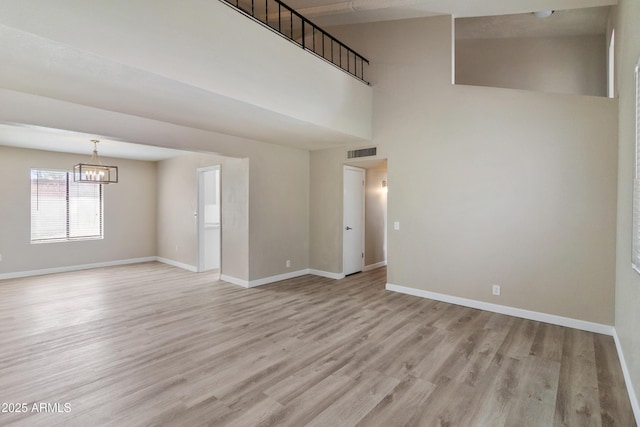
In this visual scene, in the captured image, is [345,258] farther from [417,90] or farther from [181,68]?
[181,68]

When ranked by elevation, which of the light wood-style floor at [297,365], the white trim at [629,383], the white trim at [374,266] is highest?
the white trim at [374,266]

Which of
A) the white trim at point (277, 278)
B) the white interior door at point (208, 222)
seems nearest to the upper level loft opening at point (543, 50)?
the white trim at point (277, 278)

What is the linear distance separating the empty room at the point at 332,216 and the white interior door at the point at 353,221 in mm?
59

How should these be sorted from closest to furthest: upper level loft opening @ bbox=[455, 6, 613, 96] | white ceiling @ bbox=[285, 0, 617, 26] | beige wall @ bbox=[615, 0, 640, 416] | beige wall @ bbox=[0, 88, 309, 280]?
1. beige wall @ bbox=[615, 0, 640, 416]
2. beige wall @ bbox=[0, 88, 309, 280]
3. white ceiling @ bbox=[285, 0, 617, 26]
4. upper level loft opening @ bbox=[455, 6, 613, 96]

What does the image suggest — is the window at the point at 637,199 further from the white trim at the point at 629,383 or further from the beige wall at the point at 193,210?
the beige wall at the point at 193,210

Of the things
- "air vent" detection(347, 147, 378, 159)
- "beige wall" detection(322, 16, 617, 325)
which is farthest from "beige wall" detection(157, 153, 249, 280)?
"beige wall" detection(322, 16, 617, 325)

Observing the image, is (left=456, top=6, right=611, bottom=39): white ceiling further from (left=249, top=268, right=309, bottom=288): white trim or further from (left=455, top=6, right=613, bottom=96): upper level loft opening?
(left=249, top=268, right=309, bottom=288): white trim

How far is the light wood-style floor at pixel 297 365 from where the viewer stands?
7.20 ft

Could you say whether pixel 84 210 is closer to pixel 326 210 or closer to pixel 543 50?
pixel 326 210

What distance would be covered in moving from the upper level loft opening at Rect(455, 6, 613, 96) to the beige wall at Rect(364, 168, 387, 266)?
259 cm

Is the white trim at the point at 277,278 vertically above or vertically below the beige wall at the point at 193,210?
below

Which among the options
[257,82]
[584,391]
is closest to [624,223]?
[584,391]

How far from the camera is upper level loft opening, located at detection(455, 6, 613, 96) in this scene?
4695mm

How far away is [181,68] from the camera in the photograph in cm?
270
